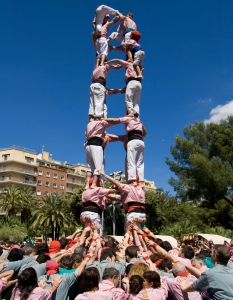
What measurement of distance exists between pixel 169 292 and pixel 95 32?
894 cm

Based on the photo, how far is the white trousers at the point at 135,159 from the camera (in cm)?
851

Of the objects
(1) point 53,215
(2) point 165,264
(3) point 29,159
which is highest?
(3) point 29,159

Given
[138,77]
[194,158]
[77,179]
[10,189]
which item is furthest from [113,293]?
[77,179]

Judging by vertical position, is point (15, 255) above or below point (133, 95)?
below

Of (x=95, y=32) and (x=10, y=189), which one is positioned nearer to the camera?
(x=95, y=32)

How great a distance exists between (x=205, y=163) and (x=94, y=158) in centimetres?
1688

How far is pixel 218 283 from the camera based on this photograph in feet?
9.22

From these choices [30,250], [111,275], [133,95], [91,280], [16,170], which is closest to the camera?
[91,280]

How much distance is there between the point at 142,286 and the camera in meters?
3.26

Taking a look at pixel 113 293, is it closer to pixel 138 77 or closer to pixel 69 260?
pixel 69 260

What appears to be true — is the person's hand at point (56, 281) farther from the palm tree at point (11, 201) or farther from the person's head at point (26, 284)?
the palm tree at point (11, 201)

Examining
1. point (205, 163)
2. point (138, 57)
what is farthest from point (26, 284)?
point (205, 163)

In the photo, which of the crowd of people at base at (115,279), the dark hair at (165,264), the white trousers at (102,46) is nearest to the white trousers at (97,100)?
the white trousers at (102,46)

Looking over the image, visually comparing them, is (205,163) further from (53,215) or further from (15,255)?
(15,255)
